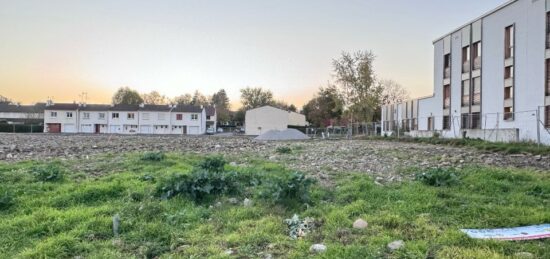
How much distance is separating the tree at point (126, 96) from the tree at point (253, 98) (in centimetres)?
2863

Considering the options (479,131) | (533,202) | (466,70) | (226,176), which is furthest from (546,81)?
(226,176)

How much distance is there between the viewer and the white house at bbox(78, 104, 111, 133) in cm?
8431

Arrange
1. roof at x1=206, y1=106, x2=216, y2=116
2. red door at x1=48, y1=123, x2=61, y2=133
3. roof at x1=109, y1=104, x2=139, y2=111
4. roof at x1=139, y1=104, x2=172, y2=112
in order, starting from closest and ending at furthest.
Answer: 1. red door at x1=48, y1=123, x2=61, y2=133
2. roof at x1=109, y1=104, x2=139, y2=111
3. roof at x1=139, y1=104, x2=172, y2=112
4. roof at x1=206, y1=106, x2=216, y2=116

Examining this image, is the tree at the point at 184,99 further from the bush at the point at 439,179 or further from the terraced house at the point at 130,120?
the bush at the point at 439,179

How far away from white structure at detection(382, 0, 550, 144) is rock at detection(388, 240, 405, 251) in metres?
20.7

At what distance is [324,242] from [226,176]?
3136 mm

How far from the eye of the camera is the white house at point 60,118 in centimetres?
8262

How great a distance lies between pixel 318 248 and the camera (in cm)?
431

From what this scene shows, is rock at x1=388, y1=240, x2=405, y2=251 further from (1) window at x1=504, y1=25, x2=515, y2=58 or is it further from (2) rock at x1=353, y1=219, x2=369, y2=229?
(1) window at x1=504, y1=25, x2=515, y2=58

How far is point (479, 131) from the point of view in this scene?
29.8m

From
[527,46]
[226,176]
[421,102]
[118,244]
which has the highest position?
[527,46]

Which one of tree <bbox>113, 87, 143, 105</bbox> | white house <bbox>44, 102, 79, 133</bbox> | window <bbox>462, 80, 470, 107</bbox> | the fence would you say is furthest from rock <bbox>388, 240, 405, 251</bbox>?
tree <bbox>113, 87, 143, 105</bbox>

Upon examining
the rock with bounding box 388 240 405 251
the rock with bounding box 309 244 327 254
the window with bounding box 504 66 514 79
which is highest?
the window with bounding box 504 66 514 79

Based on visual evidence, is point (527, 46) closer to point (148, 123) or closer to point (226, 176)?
point (226, 176)
